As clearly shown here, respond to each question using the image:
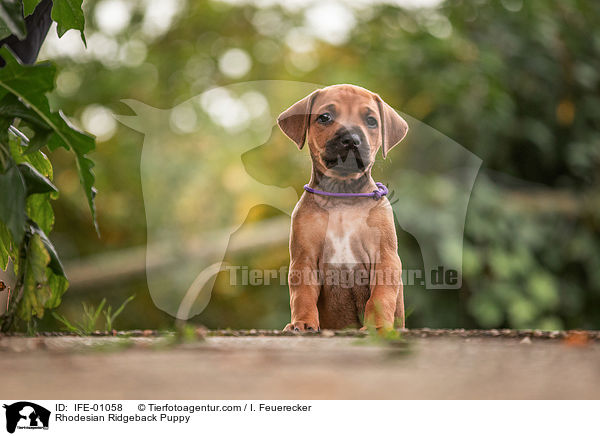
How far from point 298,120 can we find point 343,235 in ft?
1.05

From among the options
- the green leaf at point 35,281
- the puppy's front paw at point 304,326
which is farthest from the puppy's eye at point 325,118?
the green leaf at point 35,281

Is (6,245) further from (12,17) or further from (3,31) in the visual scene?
(12,17)

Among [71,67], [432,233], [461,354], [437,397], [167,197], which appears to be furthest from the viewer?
[71,67]

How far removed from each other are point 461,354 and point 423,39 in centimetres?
272

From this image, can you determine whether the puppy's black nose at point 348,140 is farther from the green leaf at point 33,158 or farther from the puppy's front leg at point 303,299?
the green leaf at point 33,158

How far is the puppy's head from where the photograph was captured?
1.54m

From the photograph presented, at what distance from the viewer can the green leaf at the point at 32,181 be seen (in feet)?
5.82

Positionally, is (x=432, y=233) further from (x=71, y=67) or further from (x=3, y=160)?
(x=71, y=67)

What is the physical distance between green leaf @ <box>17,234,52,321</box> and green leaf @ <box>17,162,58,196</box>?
0.42 ft

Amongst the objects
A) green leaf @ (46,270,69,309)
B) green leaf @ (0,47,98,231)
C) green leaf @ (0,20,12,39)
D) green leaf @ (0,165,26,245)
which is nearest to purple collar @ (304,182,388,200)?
green leaf @ (0,47,98,231)

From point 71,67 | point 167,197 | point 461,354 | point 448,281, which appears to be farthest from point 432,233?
point 71,67

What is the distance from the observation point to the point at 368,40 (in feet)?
12.3

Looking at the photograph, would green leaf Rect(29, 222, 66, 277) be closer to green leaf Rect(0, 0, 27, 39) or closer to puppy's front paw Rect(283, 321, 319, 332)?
green leaf Rect(0, 0, 27, 39)
